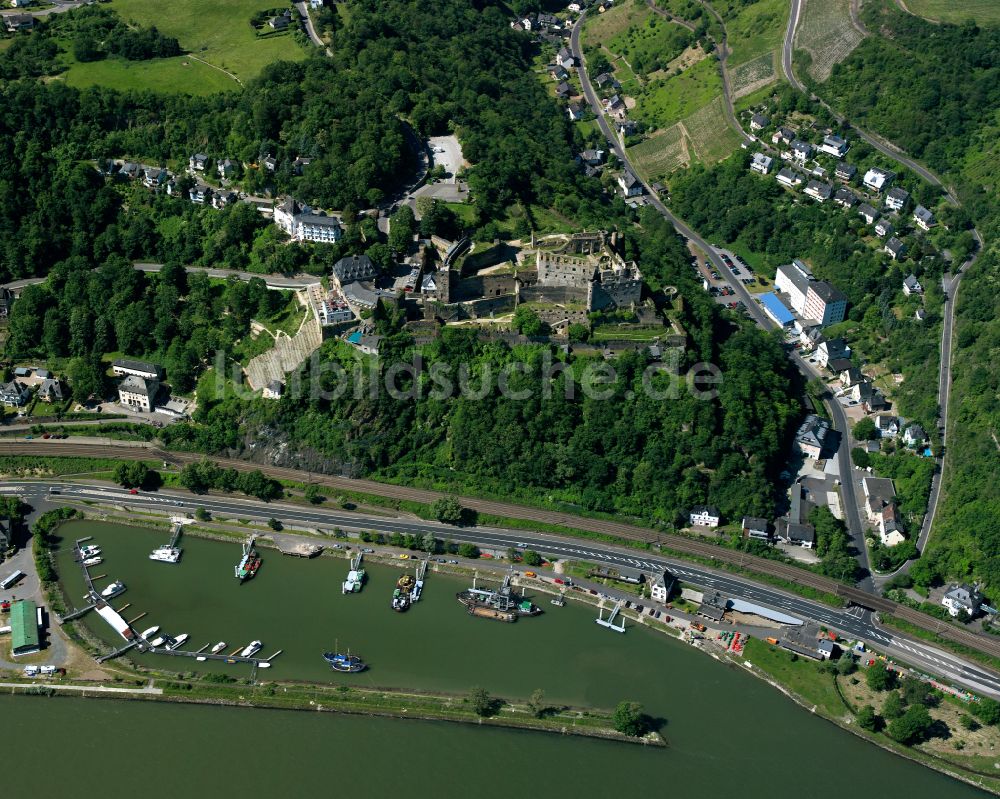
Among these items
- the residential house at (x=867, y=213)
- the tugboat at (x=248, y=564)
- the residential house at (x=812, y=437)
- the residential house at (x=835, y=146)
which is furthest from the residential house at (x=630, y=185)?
the tugboat at (x=248, y=564)

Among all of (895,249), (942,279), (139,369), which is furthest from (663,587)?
(895,249)

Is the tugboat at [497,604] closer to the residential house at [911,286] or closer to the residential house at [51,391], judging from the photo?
the residential house at [51,391]

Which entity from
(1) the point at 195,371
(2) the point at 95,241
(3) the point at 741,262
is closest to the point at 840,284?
(3) the point at 741,262

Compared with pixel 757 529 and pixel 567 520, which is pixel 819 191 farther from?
pixel 567 520

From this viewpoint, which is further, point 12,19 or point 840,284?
point 12,19

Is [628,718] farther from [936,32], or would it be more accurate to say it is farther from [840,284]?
[936,32]
